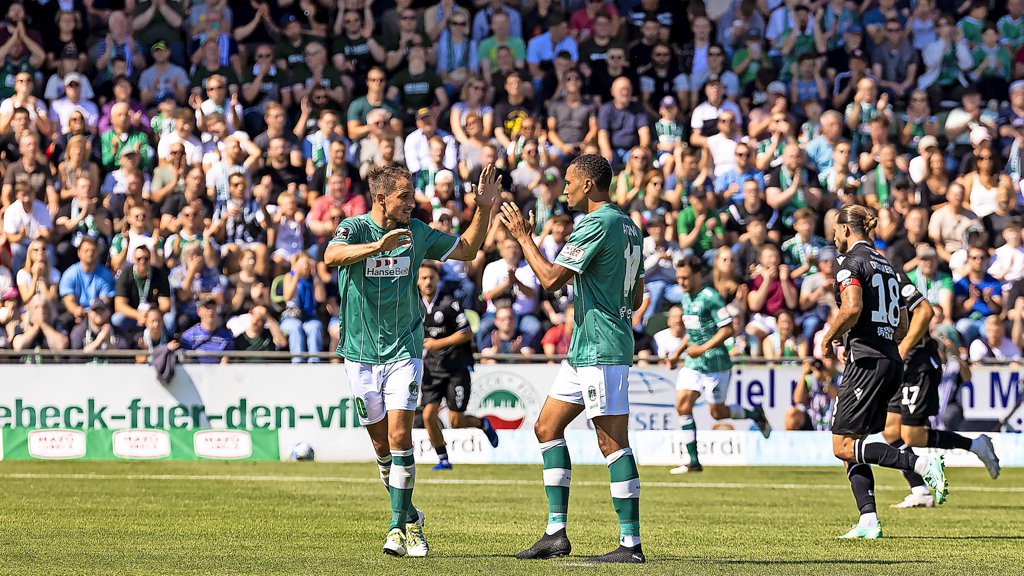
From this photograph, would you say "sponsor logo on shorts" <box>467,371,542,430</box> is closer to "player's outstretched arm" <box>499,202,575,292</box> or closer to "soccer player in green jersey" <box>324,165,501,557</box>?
"soccer player in green jersey" <box>324,165,501,557</box>

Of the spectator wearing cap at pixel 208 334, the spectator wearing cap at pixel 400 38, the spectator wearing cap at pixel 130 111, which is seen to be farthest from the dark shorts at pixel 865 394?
the spectator wearing cap at pixel 130 111

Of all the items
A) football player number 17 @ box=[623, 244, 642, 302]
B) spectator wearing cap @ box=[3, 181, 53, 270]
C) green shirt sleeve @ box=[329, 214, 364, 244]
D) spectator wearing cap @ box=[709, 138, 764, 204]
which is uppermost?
spectator wearing cap @ box=[709, 138, 764, 204]

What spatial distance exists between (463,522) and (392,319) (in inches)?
120

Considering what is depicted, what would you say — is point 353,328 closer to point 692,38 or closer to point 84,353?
point 84,353

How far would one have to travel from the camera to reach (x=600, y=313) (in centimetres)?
983

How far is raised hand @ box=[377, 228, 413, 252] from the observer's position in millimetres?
9742

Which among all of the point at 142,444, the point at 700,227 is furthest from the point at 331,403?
the point at 700,227

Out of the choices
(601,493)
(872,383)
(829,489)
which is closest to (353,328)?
(872,383)

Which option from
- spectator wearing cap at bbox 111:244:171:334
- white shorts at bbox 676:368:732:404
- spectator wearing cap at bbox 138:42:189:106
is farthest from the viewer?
spectator wearing cap at bbox 138:42:189:106

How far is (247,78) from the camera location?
2539 cm

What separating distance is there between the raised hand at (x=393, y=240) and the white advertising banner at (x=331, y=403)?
10.6m

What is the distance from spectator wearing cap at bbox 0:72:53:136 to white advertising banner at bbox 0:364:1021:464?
16.6 feet

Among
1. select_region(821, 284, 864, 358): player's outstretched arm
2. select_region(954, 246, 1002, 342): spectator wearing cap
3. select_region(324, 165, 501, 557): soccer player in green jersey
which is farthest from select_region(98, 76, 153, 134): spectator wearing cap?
select_region(821, 284, 864, 358): player's outstretched arm

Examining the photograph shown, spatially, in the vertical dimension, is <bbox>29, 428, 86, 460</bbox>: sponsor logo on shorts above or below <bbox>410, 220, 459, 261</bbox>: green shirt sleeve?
below
